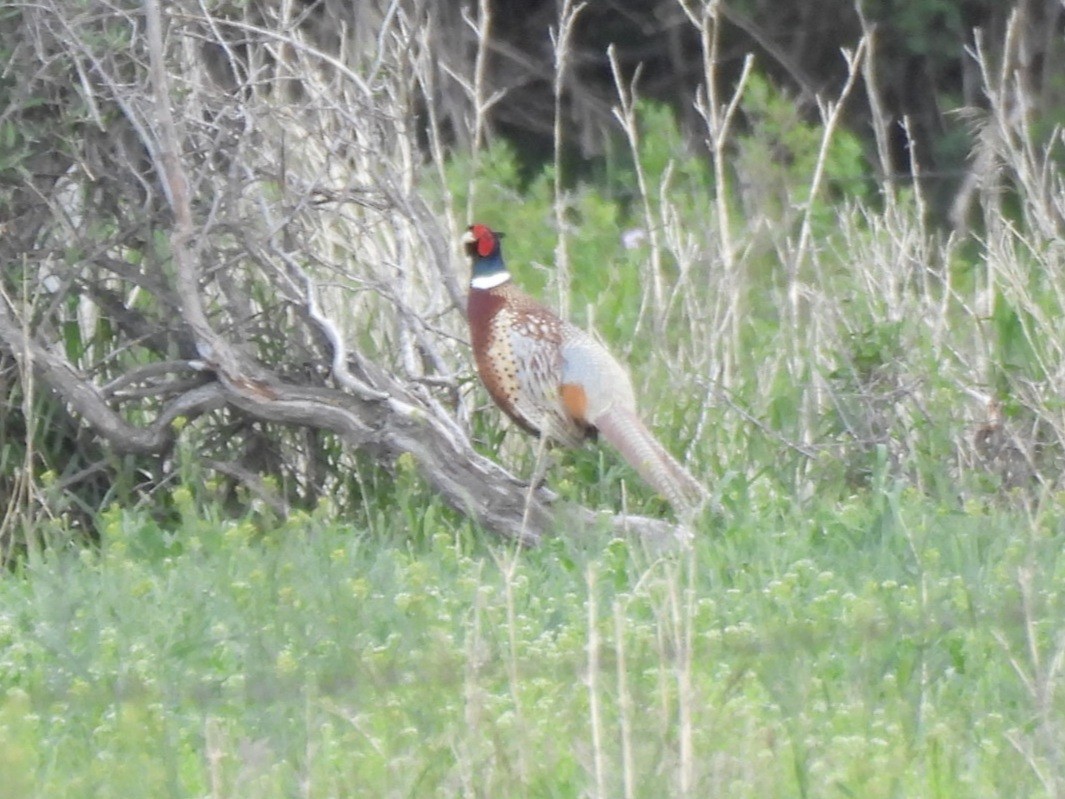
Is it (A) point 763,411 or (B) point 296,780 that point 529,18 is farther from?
(B) point 296,780

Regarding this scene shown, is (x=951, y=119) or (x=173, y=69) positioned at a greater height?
(x=173, y=69)

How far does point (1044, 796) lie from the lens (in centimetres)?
313

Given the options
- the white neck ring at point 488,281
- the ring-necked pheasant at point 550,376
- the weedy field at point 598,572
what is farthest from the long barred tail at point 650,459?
the white neck ring at point 488,281

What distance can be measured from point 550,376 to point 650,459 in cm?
50

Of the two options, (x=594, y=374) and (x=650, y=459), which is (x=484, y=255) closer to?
(x=594, y=374)

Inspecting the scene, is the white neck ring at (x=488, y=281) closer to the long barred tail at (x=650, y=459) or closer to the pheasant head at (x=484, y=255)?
the pheasant head at (x=484, y=255)

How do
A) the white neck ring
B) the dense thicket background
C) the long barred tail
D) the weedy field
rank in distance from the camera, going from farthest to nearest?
the white neck ring, the dense thicket background, the long barred tail, the weedy field

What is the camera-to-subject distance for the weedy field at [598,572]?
3.22 m

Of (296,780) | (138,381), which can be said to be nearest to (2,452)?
(138,381)

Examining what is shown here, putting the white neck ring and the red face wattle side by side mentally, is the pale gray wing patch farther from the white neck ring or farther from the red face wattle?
the red face wattle

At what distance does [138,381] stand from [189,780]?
8.66ft

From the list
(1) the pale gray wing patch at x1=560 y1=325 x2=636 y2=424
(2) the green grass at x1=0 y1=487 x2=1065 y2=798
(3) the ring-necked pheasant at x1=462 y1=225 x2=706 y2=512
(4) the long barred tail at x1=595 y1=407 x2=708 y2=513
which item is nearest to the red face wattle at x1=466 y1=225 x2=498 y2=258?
(3) the ring-necked pheasant at x1=462 y1=225 x2=706 y2=512

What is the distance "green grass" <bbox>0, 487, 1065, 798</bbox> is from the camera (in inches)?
122

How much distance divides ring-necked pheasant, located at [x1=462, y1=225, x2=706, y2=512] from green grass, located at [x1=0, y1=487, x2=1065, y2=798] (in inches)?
21.3
